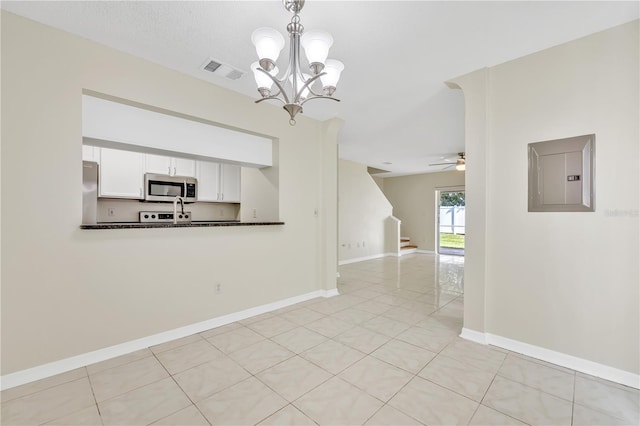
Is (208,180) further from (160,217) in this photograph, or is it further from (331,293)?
(331,293)

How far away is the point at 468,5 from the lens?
1860 mm

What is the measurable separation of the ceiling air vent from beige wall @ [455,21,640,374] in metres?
2.25

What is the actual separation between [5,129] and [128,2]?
1248mm

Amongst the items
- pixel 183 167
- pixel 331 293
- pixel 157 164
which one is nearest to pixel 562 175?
pixel 331 293

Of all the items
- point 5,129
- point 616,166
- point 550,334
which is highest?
point 5,129

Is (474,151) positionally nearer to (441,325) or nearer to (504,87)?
(504,87)

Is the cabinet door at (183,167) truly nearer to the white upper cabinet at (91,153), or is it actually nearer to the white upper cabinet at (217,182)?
the white upper cabinet at (217,182)

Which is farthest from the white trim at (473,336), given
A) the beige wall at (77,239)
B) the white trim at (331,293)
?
the beige wall at (77,239)

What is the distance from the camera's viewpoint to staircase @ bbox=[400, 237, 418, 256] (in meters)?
8.91

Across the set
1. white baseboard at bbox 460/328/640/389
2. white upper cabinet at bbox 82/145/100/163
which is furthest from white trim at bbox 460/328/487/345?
white upper cabinet at bbox 82/145/100/163

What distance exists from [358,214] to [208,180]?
4151 mm

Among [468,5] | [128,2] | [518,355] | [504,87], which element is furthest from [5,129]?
[518,355]

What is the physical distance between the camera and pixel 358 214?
25.1 ft

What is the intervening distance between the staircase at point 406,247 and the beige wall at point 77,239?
657 centimetres
